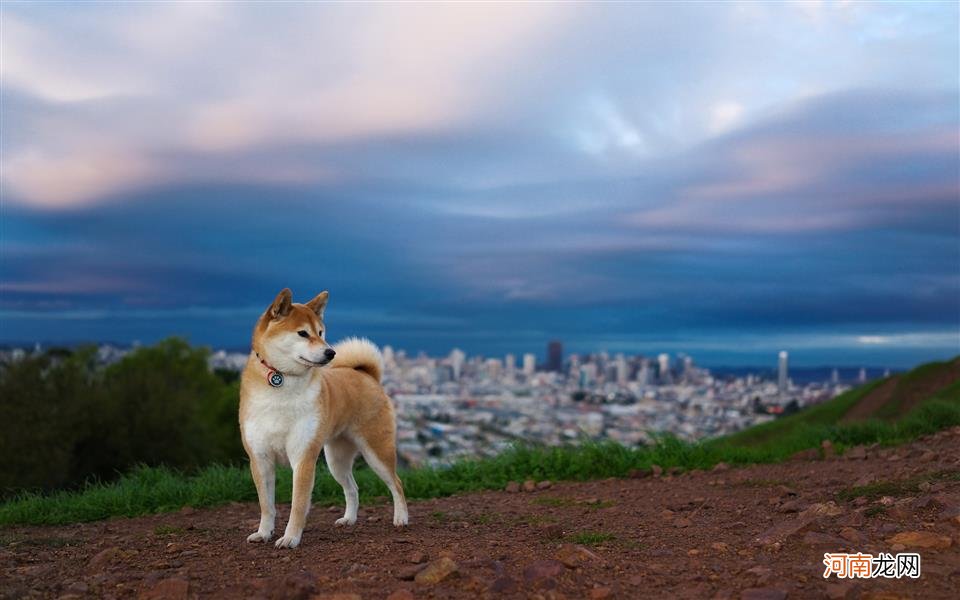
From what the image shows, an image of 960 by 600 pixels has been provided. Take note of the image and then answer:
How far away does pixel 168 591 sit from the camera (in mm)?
4812

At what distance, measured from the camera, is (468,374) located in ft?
119

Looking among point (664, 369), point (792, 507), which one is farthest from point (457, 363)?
point (792, 507)

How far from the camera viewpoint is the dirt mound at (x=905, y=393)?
1758 centimetres

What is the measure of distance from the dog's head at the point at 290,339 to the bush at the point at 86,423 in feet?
54.9

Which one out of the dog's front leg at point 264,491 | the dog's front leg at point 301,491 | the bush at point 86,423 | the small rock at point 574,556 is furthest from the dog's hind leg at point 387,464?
the bush at point 86,423

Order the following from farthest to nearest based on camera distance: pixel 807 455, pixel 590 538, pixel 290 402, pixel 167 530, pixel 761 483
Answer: pixel 807 455
pixel 761 483
pixel 167 530
pixel 290 402
pixel 590 538

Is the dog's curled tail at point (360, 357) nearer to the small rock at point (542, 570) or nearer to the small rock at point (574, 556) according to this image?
the small rock at point (574, 556)

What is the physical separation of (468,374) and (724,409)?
1205 cm

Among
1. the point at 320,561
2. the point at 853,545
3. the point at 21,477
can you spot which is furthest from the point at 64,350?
the point at 853,545

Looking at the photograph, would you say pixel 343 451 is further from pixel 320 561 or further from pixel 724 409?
pixel 724 409

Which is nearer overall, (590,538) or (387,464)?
(590,538)

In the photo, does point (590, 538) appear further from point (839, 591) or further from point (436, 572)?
point (839, 591)

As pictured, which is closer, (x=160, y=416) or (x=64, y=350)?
(x=160, y=416)

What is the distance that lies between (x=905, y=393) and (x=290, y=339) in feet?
53.2
